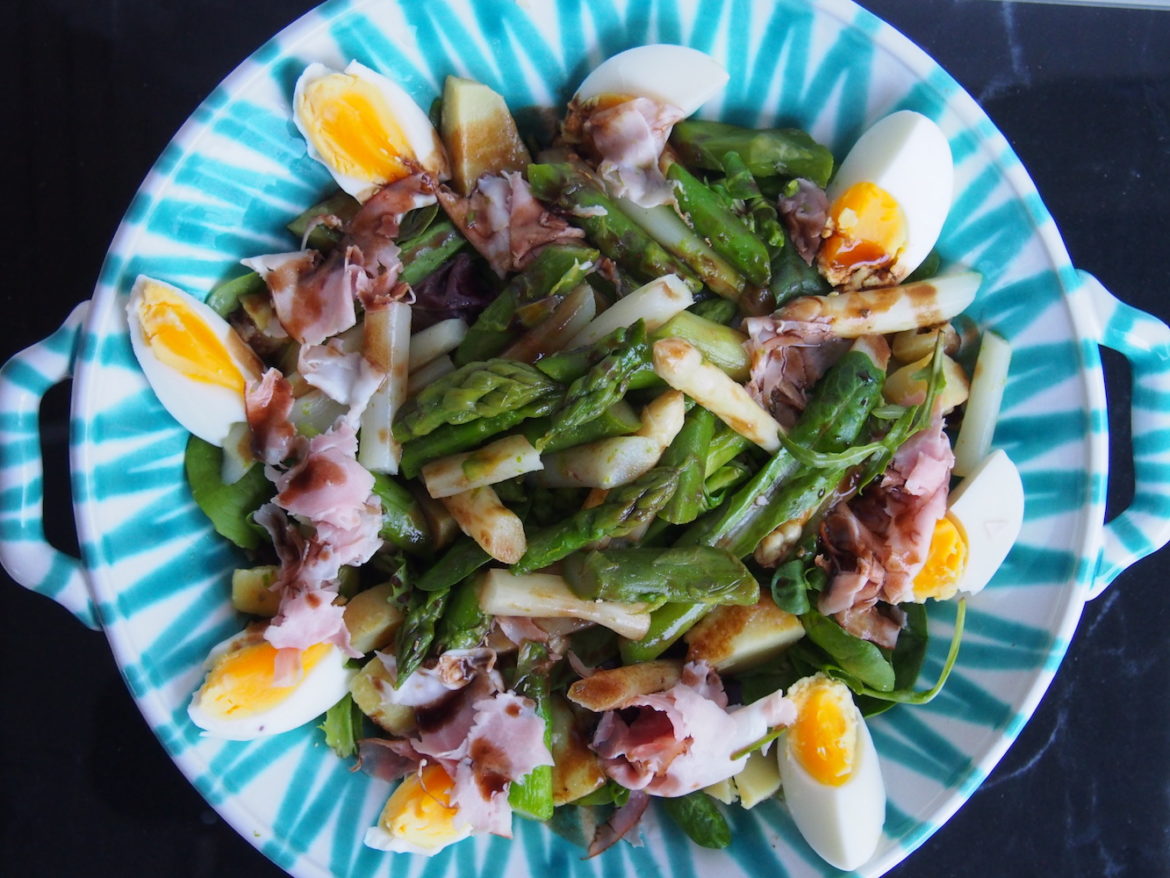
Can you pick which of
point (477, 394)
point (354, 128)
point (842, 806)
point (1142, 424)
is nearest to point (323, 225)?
point (354, 128)

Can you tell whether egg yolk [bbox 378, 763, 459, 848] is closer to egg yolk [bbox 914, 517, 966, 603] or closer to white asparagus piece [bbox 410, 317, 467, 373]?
white asparagus piece [bbox 410, 317, 467, 373]

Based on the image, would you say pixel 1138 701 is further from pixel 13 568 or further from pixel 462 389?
pixel 13 568

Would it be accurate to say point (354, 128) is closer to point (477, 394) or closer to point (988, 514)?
point (477, 394)

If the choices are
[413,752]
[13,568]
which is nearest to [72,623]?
[13,568]

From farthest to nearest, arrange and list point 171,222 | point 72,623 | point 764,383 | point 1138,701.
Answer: point 1138,701
point 72,623
point 764,383
point 171,222

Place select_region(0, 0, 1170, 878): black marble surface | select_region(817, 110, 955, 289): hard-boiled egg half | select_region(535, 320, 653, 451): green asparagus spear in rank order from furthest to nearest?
select_region(0, 0, 1170, 878): black marble surface, select_region(817, 110, 955, 289): hard-boiled egg half, select_region(535, 320, 653, 451): green asparagus spear

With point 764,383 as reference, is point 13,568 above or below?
above

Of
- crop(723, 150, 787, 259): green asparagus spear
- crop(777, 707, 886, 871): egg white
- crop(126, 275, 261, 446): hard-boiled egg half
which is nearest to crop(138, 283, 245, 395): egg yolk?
crop(126, 275, 261, 446): hard-boiled egg half
